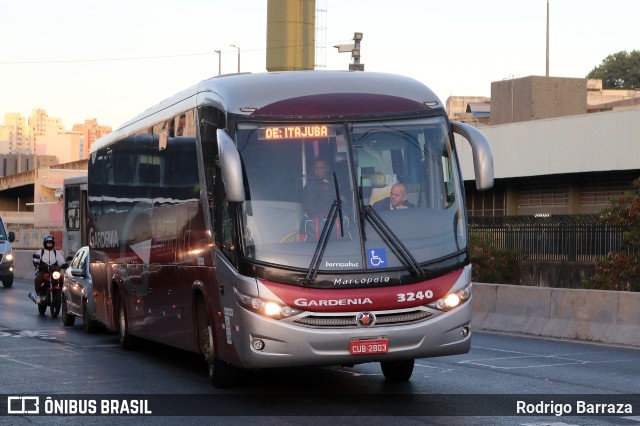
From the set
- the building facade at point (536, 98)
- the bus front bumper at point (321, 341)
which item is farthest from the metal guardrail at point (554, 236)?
the building facade at point (536, 98)

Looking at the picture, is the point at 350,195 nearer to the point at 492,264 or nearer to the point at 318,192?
the point at 318,192

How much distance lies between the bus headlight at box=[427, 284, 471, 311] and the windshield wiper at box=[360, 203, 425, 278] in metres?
0.32

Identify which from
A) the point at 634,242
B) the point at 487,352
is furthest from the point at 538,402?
the point at 634,242

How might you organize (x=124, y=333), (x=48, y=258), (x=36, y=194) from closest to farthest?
(x=124, y=333) < (x=48, y=258) < (x=36, y=194)

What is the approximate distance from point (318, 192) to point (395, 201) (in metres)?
0.76

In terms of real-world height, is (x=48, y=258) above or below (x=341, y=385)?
above

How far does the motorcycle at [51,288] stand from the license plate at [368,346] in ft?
49.8

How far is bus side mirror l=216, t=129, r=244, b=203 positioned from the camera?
11836 mm

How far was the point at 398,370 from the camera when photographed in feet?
45.7

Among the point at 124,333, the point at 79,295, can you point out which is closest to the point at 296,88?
the point at 124,333

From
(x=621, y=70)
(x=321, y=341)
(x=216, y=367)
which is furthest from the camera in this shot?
(x=621, y=70)

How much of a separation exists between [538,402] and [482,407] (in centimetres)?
71

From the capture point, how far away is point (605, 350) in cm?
1806

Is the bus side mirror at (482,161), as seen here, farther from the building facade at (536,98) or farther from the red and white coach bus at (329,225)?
the building facade at (536,98)
